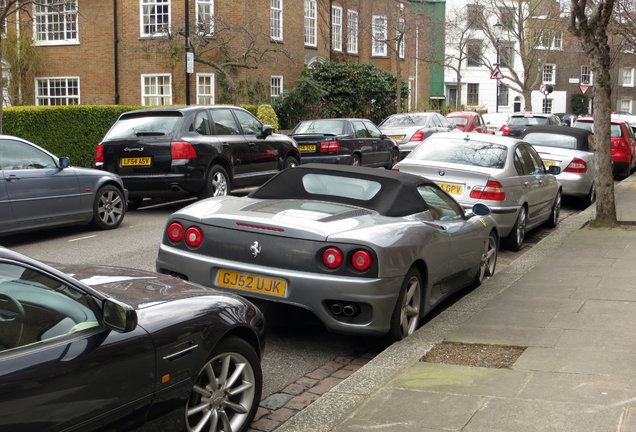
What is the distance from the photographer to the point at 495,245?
28.5 feet

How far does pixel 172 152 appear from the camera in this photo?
12.9 metres

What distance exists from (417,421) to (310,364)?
1670 millimetres

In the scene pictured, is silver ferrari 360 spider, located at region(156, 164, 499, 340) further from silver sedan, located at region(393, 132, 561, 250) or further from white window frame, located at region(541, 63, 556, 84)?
white window frame, located at region(541, 63, 556, 84)

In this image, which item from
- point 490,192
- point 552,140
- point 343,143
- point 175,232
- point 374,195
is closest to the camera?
point 175,232

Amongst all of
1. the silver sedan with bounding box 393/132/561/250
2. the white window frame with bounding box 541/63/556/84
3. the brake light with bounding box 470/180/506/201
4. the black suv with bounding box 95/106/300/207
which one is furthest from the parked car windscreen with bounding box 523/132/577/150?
the white window frame with bounding box 541/63/556/84

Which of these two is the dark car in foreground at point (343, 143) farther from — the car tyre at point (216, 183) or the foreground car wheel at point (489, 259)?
the foreground car wheel at point (489, 259)

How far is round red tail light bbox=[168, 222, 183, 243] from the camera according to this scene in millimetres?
6113

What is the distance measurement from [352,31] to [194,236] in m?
34.7

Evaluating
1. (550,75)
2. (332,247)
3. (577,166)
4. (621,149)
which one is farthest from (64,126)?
(550,75)

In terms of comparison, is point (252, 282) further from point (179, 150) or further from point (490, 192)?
point (179, 150)

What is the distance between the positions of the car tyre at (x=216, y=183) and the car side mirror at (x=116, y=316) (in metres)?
9.96

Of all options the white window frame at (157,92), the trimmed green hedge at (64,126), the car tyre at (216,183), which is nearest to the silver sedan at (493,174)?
the car tyre at (216,183)

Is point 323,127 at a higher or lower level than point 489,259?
higher

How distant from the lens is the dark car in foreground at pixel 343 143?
61.1 ft
